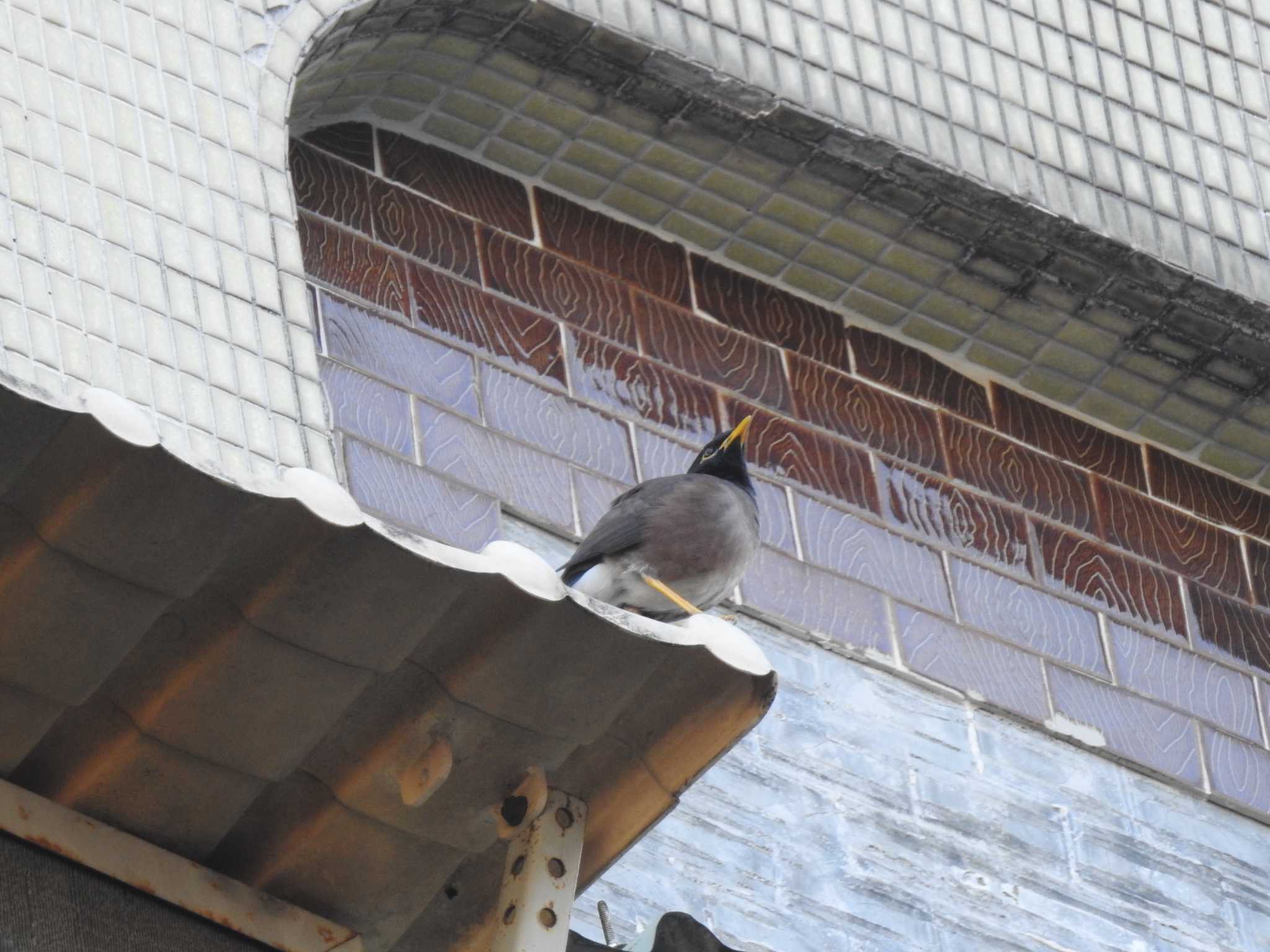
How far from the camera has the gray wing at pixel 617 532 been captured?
20.9 feet

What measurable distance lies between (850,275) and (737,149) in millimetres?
689

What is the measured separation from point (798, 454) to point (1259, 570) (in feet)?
6.39

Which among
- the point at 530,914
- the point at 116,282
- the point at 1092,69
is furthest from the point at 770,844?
the point at 1092,69

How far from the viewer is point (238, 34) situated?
22.6ft

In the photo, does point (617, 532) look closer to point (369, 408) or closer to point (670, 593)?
point (670, 593)

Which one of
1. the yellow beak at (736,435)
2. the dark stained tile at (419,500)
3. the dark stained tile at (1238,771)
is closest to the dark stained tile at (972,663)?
the dark stained tile at (1238,771)

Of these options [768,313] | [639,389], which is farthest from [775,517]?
[768,313]

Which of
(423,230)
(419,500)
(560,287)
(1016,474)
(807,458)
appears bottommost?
(419,500)

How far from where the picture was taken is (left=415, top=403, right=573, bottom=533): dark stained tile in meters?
7.30

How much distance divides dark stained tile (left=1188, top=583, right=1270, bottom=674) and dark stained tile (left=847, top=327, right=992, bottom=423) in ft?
3.31

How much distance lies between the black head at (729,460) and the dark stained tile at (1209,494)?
7.75 ft

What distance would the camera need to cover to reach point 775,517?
7.94 meters

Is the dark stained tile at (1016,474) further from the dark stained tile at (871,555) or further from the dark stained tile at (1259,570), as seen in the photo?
the dark stained tile at (1259,570)

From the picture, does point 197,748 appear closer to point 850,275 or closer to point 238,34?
point 238,34
